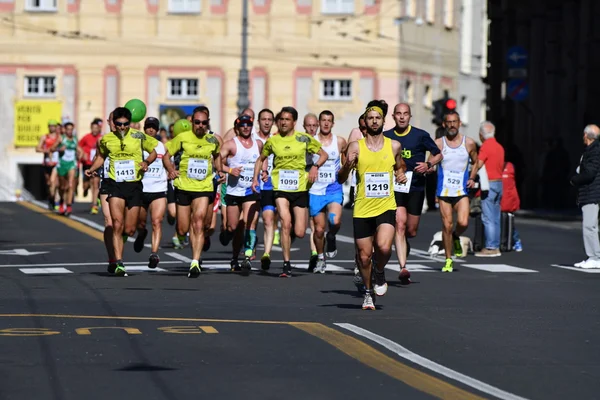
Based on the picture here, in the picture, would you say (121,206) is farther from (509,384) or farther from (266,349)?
(509,384)

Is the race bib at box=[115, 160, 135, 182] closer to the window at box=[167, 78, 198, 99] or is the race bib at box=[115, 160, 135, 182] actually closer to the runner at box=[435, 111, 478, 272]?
the runner at box=[435, 111, 478, 272]

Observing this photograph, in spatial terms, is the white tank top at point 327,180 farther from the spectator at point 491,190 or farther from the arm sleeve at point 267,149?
the spectator at point 491,190

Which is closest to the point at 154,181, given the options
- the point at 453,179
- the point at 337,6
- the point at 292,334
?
the point at 453,179

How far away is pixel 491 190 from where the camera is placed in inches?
1015

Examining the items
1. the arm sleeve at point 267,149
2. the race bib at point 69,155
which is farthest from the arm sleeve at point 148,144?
the race bib at point 69,155

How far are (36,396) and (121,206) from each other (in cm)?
1018

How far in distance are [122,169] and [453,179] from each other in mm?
4046

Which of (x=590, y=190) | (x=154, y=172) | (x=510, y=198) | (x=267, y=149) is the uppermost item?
(x=267, y=149)

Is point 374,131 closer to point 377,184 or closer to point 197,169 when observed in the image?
point 377,184

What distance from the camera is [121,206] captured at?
19953mm

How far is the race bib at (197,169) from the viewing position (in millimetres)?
19734

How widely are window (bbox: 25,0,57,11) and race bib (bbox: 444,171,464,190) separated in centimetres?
4134

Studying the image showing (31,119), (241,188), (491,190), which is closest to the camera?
(241,188)

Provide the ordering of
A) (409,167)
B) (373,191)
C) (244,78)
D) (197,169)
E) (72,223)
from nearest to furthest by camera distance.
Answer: (373,191) → (409,167) → (197,169) → (72,223) → (244,78)
